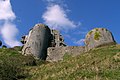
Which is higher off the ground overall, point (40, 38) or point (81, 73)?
point (40, 38)

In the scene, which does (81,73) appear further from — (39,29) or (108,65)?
(39,29)

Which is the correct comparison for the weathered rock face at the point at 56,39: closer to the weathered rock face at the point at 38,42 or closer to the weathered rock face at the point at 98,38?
the weathered rock face at the point at 38,42

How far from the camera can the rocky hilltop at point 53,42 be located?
48875 millimetres

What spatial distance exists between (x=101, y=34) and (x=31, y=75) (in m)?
22.7

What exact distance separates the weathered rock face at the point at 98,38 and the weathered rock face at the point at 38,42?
25.4ft

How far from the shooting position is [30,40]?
55.0 m

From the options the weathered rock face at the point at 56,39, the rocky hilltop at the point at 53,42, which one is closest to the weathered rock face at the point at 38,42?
the rocky hilltop at the point at 53,42

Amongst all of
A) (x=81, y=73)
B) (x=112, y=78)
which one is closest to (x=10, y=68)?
(x=81, y=73)

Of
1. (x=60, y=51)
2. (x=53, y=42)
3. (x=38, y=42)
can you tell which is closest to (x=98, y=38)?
(x=60, y=51)

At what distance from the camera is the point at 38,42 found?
54.5 meters

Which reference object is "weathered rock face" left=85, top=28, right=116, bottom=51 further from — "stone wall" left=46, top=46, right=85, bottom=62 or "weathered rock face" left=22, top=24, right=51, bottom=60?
"weathered rock face" left=22, top=24, right=51, bottom=60

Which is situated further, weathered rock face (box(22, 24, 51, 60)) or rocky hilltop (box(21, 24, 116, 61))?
weathered rock face (box(22, 24, 51, 60))

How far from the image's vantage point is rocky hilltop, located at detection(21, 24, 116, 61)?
48.9 m

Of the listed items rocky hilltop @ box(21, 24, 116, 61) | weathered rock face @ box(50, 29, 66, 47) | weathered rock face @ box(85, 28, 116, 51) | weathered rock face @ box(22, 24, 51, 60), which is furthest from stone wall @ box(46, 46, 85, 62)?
weathered rock face @ box(50, 29, 66, 47)
